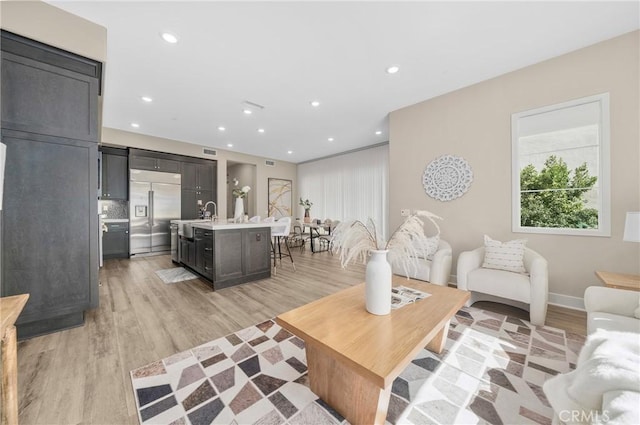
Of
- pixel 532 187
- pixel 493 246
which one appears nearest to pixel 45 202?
pixel 493 246

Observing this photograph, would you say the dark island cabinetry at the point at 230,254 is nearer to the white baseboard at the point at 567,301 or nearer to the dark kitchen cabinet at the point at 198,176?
the dark kitchen cabinet at the point at 198,176

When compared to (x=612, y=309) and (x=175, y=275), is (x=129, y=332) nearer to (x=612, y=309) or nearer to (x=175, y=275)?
(x=175, y=275)

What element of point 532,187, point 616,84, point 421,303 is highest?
point 616,84

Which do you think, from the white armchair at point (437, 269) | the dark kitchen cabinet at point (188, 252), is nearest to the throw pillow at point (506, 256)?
the white armchair at point (437, 269)

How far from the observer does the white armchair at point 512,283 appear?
220 cm

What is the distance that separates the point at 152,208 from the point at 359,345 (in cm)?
618

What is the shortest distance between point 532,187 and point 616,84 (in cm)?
120

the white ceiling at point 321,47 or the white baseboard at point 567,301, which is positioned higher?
the white ceiling at point 321,47

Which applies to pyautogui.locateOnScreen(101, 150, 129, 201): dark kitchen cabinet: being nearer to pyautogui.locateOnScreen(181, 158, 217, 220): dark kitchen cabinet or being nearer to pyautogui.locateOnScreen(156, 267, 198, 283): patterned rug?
pyautogui.locateOnScreen(181, 158, 217, 220): dark kitchen cabinet

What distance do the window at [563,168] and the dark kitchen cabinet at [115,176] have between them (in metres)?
7.42

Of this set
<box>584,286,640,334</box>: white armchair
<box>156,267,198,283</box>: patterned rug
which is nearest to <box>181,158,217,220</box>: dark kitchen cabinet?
<box>156,267,198,283</box>: patterned rug

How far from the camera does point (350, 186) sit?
697 centimetres

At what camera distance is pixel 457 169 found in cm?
339

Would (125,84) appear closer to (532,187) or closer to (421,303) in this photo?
(421,303)
